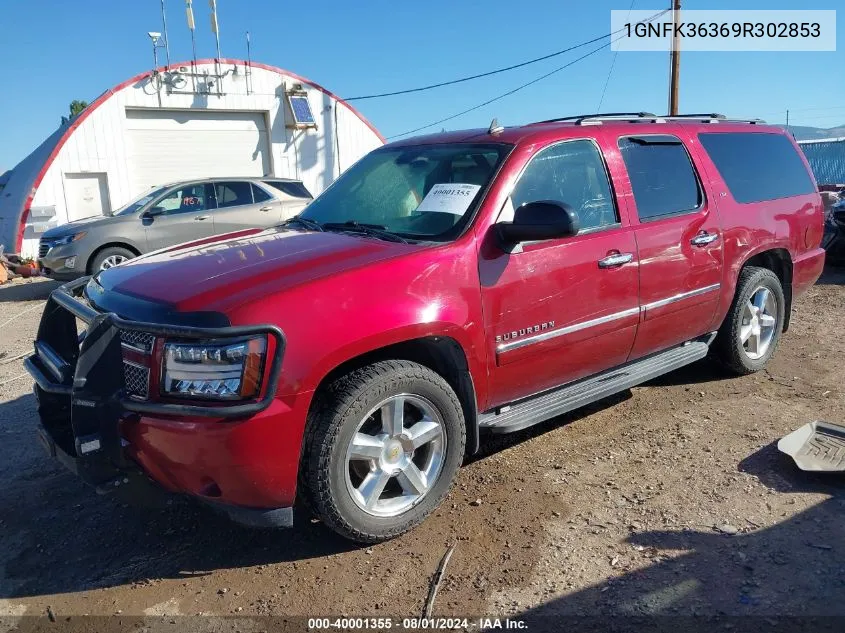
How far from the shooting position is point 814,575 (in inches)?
114

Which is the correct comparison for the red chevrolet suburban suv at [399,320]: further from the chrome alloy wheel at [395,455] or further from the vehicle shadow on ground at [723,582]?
the vehicle shadow on ground at [723,582]

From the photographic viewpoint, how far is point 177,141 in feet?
59.7

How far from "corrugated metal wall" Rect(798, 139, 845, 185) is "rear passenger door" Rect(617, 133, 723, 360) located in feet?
101

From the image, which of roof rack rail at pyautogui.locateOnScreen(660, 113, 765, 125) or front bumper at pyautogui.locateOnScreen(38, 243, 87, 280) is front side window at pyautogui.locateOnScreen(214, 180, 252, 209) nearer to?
front bumper at pyautogui.locateOnScreen(38, 243, 87, 280)

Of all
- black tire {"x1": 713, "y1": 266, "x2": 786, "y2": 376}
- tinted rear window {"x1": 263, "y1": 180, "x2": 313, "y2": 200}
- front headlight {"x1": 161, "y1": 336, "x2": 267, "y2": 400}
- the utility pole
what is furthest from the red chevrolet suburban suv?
the utility pole

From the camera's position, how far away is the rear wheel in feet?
35.3

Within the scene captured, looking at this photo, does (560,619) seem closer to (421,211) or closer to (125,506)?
(421,211)

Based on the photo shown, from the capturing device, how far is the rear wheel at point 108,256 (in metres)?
10.8

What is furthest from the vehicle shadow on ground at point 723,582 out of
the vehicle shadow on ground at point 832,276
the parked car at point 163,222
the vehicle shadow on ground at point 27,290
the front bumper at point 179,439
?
the vehicle shadow on ground at point 27,290

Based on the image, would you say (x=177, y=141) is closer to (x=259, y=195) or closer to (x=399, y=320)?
(x=259, y=195)

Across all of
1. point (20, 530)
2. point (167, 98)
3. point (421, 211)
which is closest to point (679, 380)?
point (421, 211)

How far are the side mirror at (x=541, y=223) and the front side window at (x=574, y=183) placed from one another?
0.96 feet

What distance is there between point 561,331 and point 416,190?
1132mm

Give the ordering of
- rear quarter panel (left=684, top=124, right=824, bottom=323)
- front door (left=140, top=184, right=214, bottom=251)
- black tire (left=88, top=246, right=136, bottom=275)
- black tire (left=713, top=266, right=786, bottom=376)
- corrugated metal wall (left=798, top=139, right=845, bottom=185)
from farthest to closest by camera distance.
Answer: corrugated metal wall (left=798, top=139, right=845, bottom=185)
front door (left=140, top=184, right=214, bottom=251)
black tire (left=88, top=246, right=136, bottom=275)
black tire (left=713, top=266, right=786, bottom=376)
rear quarter panel (left=684, top=124, right=824, bottom=323)
